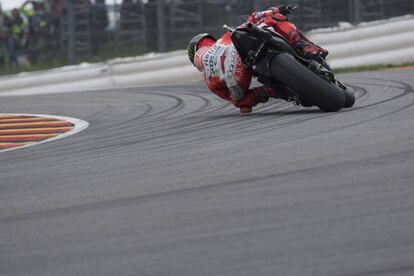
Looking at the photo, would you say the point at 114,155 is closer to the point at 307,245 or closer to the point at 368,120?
the point at 368,120

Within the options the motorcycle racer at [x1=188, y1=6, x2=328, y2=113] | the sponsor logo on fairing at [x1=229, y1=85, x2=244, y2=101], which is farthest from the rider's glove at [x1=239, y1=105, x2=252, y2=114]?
the sponsor logo on fairing at [x1=229, y1=85, x2=244, y2=101]

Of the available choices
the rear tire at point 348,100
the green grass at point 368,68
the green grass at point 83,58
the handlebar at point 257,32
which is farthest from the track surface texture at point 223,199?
the green grass at point 83,58

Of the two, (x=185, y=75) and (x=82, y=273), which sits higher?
(x=82, y=273)

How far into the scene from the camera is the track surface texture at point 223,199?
422 centimetres

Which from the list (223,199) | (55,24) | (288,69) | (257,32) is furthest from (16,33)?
(223,199)

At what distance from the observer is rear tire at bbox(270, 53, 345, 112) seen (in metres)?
8.64

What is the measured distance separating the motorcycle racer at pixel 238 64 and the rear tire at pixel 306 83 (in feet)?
1.02

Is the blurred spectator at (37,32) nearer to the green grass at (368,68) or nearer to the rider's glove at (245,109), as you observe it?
the green grass at (368,68)

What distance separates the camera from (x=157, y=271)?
413 centimetres

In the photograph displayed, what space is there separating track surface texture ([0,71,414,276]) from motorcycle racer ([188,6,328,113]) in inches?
19.2

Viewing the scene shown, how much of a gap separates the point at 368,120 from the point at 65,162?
95.0 inches

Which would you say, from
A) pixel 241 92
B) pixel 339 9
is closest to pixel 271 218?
pixel 241 92

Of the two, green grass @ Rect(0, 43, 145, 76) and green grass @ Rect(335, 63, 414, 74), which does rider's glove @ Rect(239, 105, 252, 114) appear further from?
green grass @ Rect(0, 43, 145, 76)

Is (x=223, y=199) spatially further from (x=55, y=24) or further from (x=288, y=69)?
(x=55, y=24)
